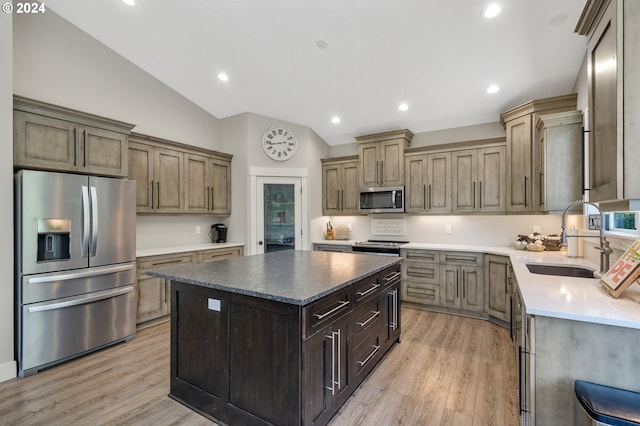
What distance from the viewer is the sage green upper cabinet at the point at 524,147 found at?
3.27 meters

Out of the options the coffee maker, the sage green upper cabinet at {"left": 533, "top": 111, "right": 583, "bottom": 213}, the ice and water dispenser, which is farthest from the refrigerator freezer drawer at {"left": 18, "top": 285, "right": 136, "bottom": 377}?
the sage green upper cabinet at {"left": 533, "top": 111, "right": 583, "bottom": 213}

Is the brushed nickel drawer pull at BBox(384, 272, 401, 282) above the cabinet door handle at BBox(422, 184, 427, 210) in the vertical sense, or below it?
below

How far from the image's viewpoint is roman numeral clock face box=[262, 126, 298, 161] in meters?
4.82

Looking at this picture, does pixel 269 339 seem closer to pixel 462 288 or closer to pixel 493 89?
pixel 462 288

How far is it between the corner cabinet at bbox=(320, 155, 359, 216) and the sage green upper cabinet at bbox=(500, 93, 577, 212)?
7.46 ft

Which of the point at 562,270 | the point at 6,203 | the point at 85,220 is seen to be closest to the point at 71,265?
the point at 85,220

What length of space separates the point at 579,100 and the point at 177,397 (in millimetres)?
4688

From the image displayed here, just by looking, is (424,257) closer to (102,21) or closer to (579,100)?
(579,100)

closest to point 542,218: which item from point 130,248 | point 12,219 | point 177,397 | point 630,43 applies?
point 630,43

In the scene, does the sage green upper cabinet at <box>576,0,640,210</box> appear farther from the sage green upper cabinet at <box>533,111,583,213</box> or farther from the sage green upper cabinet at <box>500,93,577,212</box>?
the sage green upper cabinet at <box>500,93,577,212</box>

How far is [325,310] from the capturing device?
1772 millimetres

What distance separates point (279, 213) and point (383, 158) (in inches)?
78.3

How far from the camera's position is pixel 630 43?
114 centimetres

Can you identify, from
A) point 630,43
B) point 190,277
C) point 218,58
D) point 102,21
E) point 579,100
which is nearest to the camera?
point 630,43
